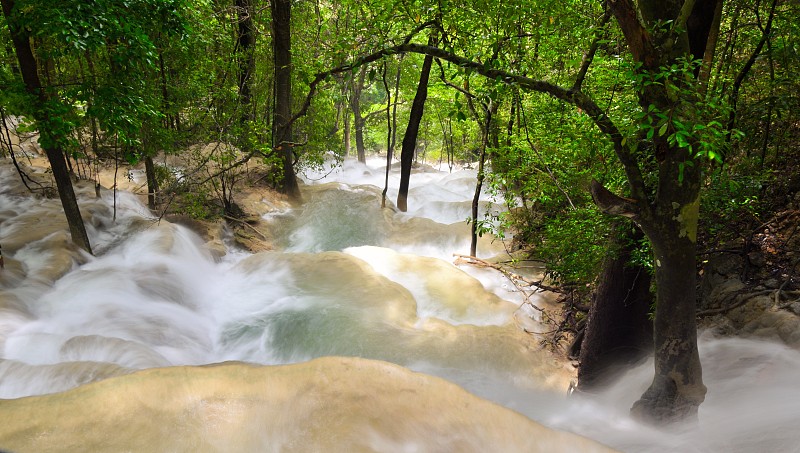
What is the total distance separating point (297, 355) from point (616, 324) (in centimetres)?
445

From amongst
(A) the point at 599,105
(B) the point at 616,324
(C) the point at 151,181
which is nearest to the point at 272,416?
(B) the point at 616,324

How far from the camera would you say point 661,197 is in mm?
3766

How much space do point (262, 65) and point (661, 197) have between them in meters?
15.5

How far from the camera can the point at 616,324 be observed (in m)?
5.82

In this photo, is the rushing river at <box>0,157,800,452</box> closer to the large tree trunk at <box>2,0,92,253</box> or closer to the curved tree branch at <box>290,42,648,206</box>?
the large tree trunk at <box>2,0,92,253</box>

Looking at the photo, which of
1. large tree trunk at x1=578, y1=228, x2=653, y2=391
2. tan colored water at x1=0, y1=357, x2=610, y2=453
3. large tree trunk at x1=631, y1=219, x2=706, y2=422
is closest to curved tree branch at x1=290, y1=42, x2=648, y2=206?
large tree trunk at x1=631, y1=219, x2=706, y2=422

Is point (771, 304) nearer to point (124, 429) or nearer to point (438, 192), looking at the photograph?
point (124, 429)

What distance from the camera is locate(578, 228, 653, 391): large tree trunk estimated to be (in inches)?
220

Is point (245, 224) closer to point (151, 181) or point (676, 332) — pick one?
point (151, 181)

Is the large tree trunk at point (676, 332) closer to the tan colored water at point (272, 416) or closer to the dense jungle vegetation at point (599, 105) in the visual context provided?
the dense jungle vegetation at point (599, 105)

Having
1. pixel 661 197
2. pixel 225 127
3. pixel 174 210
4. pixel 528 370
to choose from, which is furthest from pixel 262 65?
pixel 661 197

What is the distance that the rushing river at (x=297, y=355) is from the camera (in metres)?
3.02

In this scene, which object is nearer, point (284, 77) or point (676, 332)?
point (676, 332)

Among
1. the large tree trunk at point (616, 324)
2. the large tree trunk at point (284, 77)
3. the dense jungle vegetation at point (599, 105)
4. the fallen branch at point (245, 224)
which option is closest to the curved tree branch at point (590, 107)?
the dense jungle vegetation at point (599, 105)
